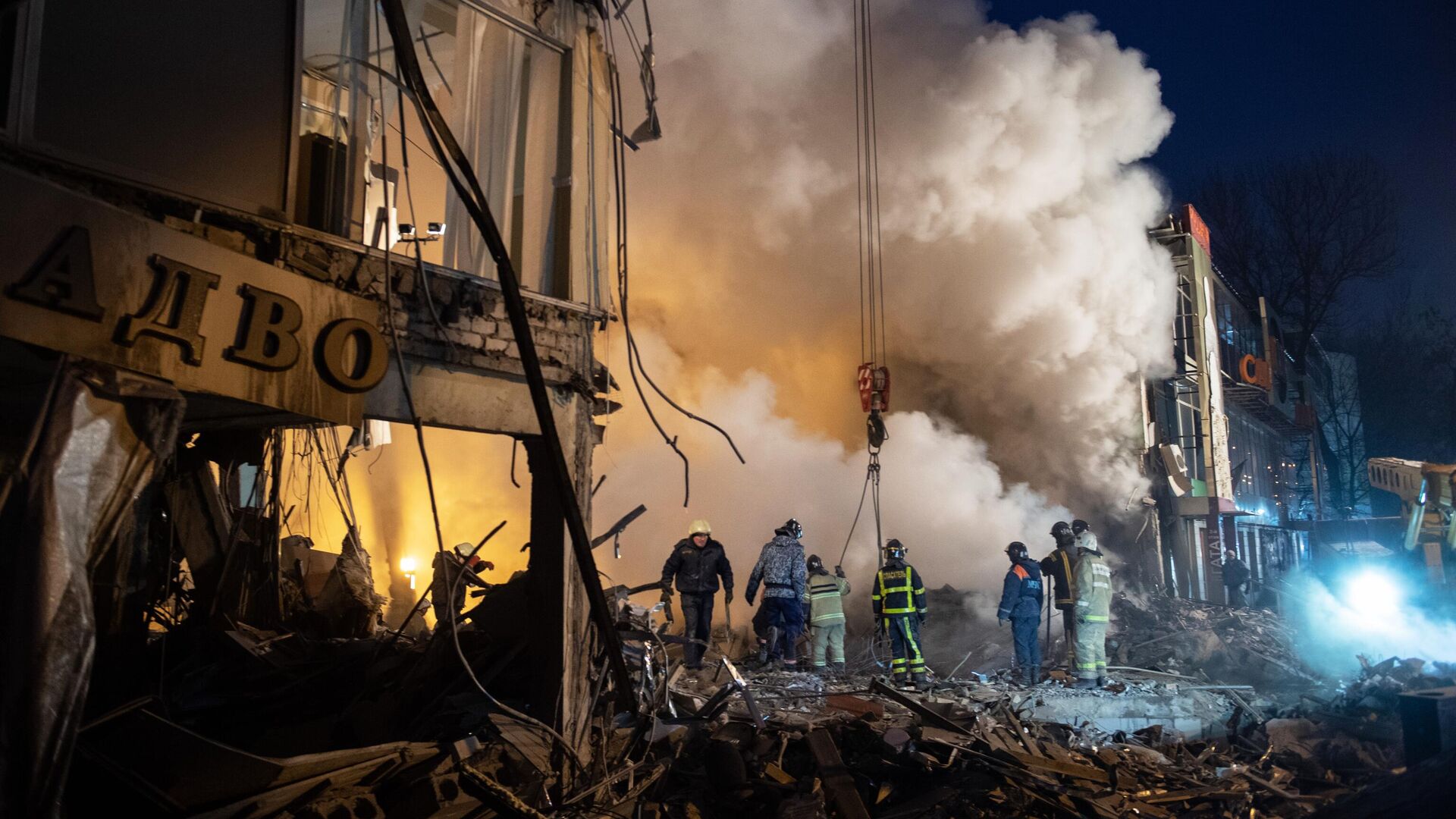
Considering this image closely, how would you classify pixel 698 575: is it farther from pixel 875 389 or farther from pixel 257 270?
pixel 257 270

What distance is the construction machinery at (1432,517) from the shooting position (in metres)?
15.6

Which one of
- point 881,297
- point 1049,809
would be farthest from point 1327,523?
point 1049,809

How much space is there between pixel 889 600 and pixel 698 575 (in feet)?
7.70

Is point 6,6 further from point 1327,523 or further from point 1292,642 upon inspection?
point 1327,523

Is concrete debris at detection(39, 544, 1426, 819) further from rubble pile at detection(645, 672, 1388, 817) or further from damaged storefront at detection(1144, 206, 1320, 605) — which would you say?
damaged storefront at detection(1144, 206, 1320, 605)

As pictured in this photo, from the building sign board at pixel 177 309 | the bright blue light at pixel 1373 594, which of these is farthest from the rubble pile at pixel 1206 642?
the building sign board at pixel 177 309

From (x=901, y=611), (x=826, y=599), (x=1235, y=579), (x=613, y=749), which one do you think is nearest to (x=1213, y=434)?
(x=1235, y=579)

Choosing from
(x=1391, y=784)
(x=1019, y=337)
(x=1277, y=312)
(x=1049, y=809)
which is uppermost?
(x=1277, y=312)

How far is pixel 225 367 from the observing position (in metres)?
5.07

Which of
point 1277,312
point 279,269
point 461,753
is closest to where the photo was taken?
point 279,269

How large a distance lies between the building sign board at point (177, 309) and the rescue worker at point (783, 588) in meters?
7.33

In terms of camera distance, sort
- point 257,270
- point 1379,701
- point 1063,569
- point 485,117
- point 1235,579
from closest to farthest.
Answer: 1. point 257,270
2. point 485,117
3. point 1379,701
4. point 1063,569
5. point 1235,579

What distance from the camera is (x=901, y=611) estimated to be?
11312 millimetres

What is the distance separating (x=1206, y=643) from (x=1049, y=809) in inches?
319
